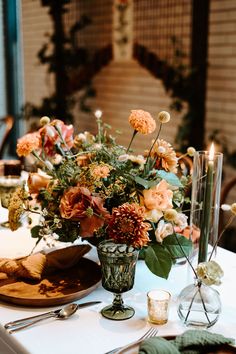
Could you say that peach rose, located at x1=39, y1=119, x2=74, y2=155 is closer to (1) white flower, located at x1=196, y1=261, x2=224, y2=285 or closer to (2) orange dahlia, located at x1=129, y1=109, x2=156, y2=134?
(2) orange dahlia, located at x1=129, y1=109, x2=156, y2=134

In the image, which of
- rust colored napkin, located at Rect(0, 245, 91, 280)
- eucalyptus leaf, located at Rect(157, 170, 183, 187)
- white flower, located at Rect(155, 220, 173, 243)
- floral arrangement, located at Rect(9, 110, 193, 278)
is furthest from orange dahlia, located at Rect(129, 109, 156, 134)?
rust colored napkin, located at Rect(0, 245, 91, 280)

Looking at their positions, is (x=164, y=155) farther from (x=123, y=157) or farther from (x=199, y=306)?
(x=199, y=306)

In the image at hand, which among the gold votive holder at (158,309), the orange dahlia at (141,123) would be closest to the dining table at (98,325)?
the gold votive holder at (158,309)

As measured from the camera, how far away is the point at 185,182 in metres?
1.33

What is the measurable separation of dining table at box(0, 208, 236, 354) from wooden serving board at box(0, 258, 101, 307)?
0.02 meters

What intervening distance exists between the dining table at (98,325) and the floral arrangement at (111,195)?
0.09m

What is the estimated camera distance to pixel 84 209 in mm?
1158

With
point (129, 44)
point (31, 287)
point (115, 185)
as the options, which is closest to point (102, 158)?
point (115, 185)

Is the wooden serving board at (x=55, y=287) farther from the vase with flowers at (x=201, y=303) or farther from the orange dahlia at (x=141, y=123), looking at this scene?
the orange dahlia at (x=141, y=123)

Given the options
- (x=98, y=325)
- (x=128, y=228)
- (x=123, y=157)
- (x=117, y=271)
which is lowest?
(x=98, y=325)

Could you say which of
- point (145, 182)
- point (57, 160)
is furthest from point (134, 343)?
point (57, 160)

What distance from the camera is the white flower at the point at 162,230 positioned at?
1.20 metres

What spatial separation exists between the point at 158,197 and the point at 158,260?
15 centimetres

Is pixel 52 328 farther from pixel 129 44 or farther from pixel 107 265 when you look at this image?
pixel 129 44
